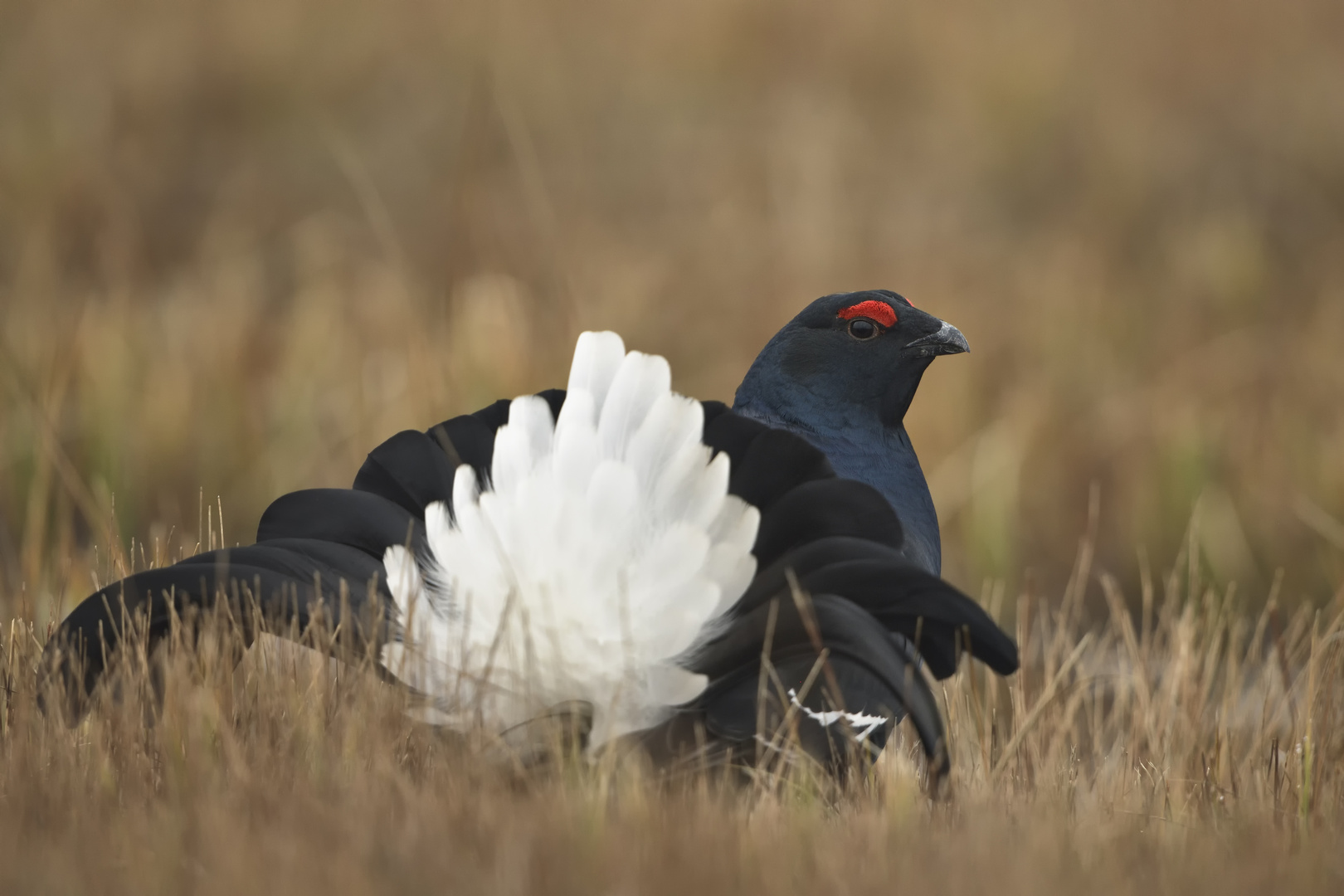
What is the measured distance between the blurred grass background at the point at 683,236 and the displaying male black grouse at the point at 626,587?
1281 mm

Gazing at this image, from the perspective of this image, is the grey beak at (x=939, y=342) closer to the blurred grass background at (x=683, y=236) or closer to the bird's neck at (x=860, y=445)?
the bird's neck at (x=860, y=445)

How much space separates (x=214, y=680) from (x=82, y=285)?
5555 millimetres

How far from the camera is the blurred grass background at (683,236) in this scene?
5.21 m

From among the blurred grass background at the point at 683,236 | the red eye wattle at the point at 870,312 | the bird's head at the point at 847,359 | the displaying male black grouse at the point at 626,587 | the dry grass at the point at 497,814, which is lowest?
the dry grass at the point at 497,814

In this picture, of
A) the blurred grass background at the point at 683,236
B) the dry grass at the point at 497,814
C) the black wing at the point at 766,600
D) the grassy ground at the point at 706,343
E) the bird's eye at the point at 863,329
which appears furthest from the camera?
the blurred grass background at the point at 683,236

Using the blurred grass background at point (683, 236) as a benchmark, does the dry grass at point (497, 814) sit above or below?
below

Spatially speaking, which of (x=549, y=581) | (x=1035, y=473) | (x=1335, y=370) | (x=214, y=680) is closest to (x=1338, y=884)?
(x=549, y=581)

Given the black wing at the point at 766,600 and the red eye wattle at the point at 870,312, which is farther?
the red eye wattle at the point at 870,312

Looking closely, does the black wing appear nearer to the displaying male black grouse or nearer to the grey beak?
the displaying male black grouse

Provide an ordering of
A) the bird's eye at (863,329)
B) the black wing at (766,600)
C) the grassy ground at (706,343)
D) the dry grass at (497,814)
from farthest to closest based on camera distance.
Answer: the bird's eye at (863,329)
the black wing at (766,600)
the grassy ground at (706,343)
the dry grass at (497,814)

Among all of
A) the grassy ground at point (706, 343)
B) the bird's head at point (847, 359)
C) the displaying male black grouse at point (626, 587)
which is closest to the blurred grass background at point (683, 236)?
the grassy ground at point (706, 343)

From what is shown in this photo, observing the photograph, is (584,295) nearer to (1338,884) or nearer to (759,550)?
(759,550)

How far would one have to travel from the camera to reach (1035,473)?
19.1 ft

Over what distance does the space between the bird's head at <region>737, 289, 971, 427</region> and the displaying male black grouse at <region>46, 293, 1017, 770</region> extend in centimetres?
76
